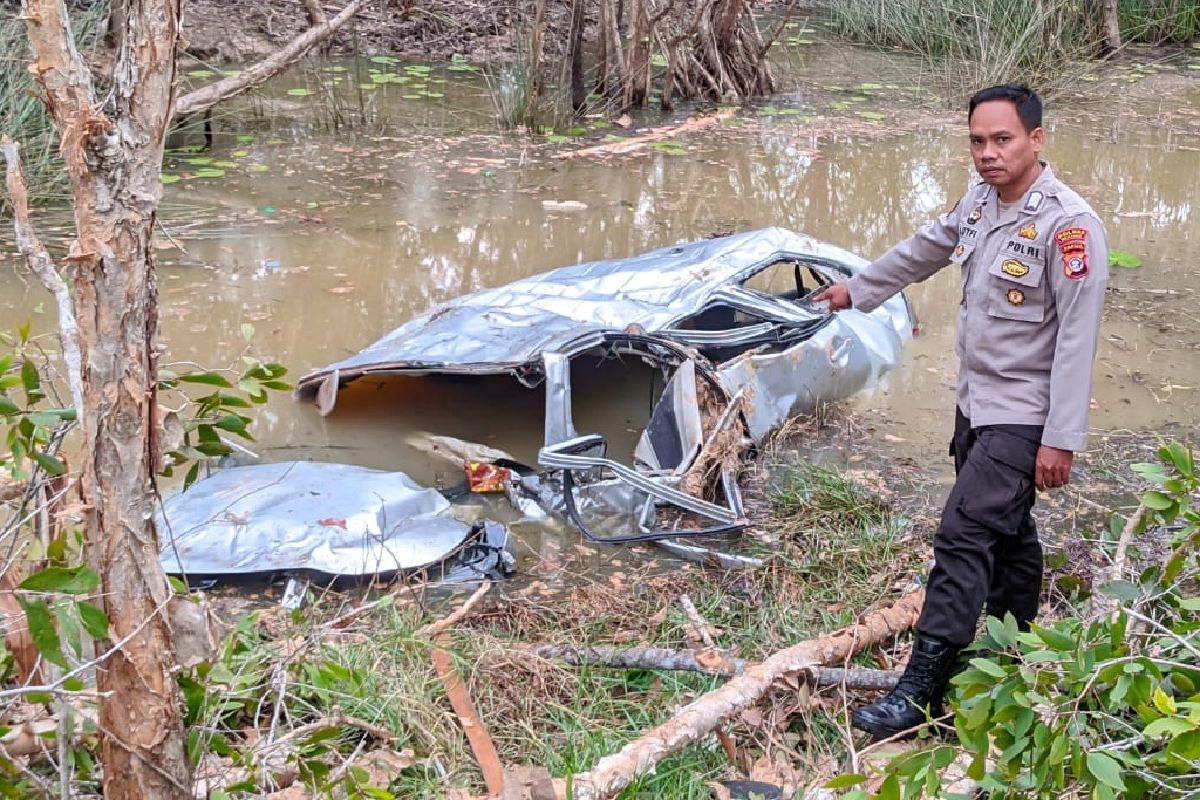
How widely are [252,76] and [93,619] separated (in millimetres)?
928

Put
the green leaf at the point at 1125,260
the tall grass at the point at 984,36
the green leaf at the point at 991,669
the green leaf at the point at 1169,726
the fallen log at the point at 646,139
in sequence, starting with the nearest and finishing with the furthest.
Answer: the green leaf at the point at 1169,726 < the green leaf at the point at 991,669 < the green leaf at the point at 1125,260 < the fallen log at the point at 646,139 < the tall grass at the point at 984,36

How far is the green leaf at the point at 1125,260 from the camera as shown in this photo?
6625 millimetres

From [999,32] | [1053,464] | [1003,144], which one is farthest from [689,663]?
[999,32]

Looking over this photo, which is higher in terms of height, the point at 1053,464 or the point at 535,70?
the point at 535,70

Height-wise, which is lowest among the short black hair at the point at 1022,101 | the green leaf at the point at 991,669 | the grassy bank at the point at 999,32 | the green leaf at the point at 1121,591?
the green leaf at the point at 1121,591

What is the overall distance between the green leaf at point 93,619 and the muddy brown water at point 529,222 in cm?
278

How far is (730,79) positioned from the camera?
10695 millimetres

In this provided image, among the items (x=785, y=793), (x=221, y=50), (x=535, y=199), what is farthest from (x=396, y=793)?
(x=221, y=50)

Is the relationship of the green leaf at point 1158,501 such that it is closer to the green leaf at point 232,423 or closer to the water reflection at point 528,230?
the green leaf at point 232,423

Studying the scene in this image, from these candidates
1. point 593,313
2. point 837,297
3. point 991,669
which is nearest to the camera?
point 991,669

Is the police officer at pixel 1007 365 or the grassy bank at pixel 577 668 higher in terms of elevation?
the police officer at pixel 1007 365

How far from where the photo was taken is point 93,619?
1572 millimetres

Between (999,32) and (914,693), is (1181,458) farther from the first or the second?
(999,32)

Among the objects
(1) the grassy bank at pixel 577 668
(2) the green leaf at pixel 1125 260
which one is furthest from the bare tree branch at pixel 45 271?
(2) the green leaf at pixel 1125 260
